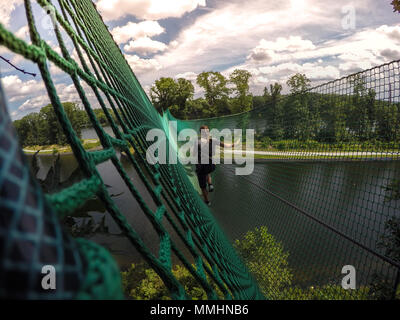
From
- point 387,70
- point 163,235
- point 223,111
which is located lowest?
point 163,235

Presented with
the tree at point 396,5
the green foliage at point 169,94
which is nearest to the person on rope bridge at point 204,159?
the tree at point 396,5

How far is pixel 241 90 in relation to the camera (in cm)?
3500

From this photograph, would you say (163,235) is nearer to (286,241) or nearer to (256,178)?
(286,241)

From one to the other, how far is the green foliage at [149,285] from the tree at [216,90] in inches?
1260

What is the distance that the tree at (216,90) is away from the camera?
36.3 meters

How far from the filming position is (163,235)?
952mm

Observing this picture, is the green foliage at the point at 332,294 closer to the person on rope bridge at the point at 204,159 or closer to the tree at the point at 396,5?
the person on rope bridge at the point at 204,159

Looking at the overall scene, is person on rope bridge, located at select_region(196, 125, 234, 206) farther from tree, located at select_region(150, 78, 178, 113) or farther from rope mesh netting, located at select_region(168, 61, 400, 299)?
tree, located at select_region(150, 78, 178, 113)

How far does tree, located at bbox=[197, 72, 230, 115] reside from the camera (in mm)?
36344

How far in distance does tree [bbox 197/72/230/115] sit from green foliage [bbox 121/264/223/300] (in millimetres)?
32014

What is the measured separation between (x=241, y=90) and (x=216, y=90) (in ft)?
12.4
